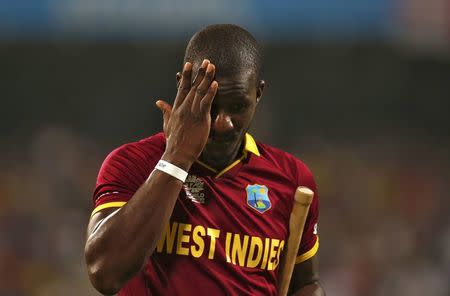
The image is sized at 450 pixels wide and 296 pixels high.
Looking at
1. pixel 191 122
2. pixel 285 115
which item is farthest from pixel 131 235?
pixel 285 115

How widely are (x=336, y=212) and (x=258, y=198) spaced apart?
23.0 feet

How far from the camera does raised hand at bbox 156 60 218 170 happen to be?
2.27m

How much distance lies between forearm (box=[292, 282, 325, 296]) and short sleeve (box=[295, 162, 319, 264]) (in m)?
0.09

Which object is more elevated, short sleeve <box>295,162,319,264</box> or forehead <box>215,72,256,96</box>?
forehead <box>215,72,256,96</box>

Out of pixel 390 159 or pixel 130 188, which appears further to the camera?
pixel 390 159

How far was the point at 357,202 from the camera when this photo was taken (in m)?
9.99

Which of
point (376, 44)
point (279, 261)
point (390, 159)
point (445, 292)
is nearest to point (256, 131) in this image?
point (390, 159)

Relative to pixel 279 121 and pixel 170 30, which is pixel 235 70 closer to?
pixel 170 30

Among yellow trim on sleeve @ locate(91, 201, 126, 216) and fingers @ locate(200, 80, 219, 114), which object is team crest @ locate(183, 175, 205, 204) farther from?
fingers @ locate(200, 80, 219, 114)

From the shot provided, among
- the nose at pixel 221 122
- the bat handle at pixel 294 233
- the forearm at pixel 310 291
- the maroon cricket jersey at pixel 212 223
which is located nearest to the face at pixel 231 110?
the nose at pixel 221 122

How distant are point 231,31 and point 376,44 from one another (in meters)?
10.9

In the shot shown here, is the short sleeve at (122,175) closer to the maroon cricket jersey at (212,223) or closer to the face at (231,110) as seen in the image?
the maroon cricket jersey at (212,223)

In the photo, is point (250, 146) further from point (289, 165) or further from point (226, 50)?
point (226, 50)

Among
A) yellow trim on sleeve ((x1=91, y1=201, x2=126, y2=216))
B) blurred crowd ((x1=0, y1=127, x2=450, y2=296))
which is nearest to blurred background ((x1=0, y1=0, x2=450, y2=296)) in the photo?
blurred crowd ((x1=0, y1=127, x2=450, y2=296))
